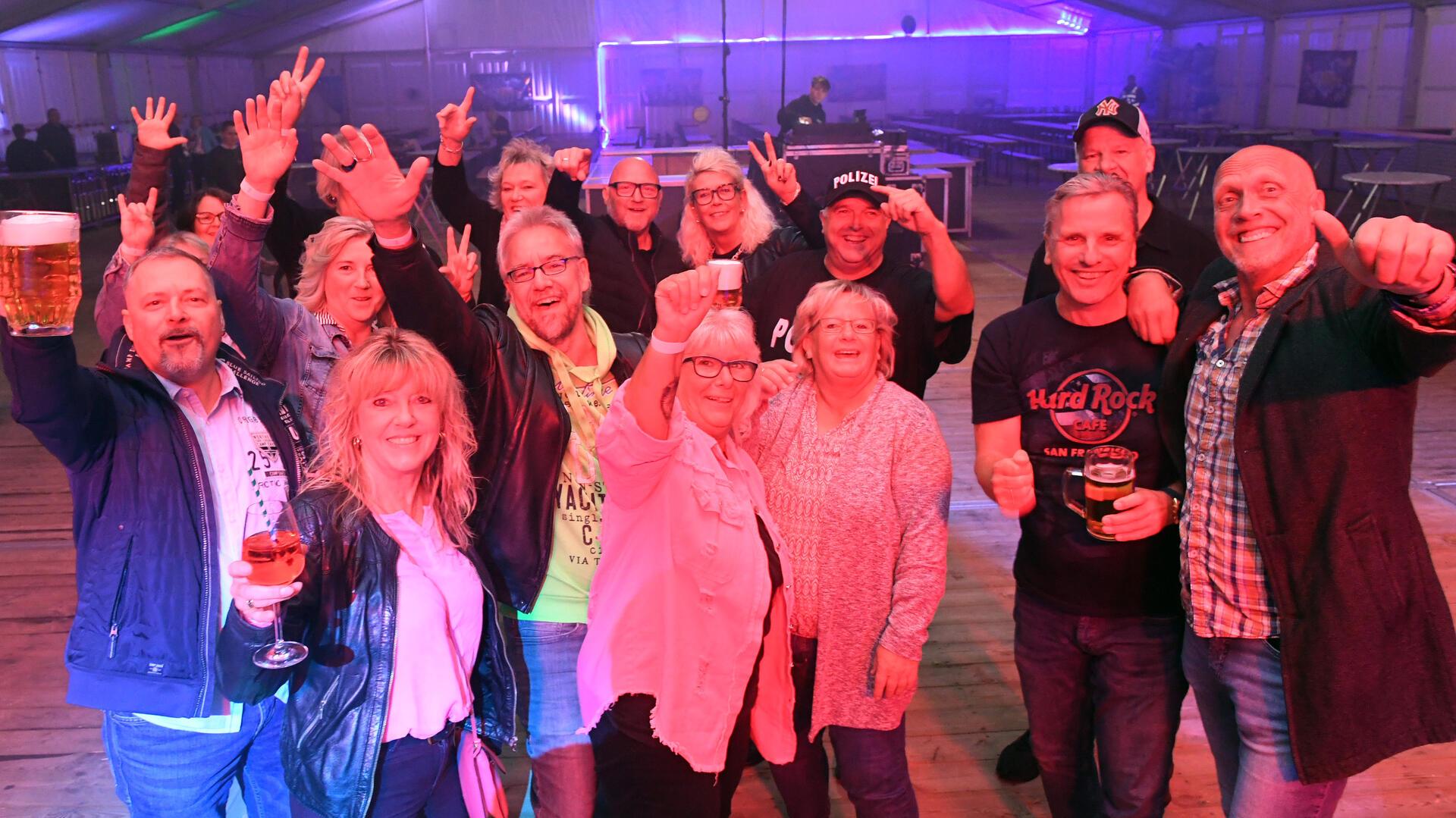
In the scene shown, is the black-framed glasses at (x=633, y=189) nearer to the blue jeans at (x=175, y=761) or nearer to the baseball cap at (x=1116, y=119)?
the baseball cap at (x=1116, y=119)

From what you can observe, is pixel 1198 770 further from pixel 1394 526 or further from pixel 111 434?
pixel 111 434

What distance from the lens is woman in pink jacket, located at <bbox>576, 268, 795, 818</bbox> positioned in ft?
6.62

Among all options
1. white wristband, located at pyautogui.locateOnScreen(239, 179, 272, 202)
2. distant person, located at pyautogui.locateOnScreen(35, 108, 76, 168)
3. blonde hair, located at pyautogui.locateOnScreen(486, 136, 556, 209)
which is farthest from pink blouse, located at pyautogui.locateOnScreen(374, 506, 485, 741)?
distant person, located at pyautogui.locateOnScreen(35, 108, 76, 168)

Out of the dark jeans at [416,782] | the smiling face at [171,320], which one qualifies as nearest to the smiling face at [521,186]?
the smiling face at [171,320]

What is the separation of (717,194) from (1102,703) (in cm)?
206

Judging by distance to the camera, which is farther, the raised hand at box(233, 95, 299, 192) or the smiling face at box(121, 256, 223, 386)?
the raised hand at box(233, 95, 299, 192)

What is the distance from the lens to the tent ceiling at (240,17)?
1639 centimetres

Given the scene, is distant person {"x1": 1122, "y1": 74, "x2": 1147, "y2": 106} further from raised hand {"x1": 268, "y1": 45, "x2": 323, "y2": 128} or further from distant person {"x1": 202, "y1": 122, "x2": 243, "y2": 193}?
raised hand {"x1": 268, "y1": 45, "x2": 323, "y2": 128}

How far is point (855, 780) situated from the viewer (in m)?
2.30

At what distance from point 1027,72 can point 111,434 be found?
26812 millimetres

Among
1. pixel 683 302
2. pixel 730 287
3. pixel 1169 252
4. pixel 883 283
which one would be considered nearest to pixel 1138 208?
pixel 1169 252

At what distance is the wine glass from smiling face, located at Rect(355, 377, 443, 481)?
0.21m

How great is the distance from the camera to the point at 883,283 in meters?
2.95

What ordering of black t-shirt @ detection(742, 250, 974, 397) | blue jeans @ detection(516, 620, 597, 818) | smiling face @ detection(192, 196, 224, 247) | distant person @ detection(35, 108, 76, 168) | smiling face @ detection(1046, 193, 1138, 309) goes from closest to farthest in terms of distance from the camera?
smiling face @ detection(1046, 193, 1138, 309) < blue jeans @ detection(516, 620, 597, 818) < black t-shirt @ detection(742, 250, 974, 397) < smiling face @ detection(192, 196, 224, 247) < distant person @ detection(35, 108, 76, 168)
